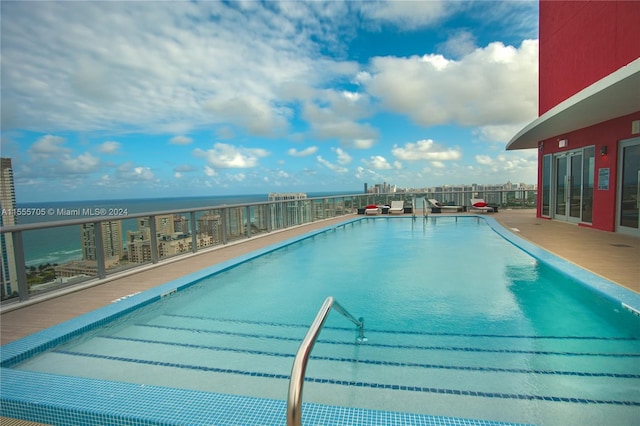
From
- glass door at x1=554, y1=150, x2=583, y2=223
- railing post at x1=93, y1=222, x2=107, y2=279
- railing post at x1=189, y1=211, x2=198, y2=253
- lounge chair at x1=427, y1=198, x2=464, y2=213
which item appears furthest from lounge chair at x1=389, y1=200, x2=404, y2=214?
railing post at x1=93, y1=222, x2=107, y2=279

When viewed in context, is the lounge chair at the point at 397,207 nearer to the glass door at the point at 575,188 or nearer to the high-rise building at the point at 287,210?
the high-rise building at the point at 287,210

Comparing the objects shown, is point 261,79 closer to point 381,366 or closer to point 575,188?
point 575,188

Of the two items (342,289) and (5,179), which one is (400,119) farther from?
(5,179)

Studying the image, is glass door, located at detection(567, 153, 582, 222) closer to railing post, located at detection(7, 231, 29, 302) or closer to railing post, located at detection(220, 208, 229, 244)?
railing post, located at detection(220, 208, 229, 244)

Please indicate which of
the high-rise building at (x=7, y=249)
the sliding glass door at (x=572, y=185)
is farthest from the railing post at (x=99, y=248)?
the sliding glass door at (x=572, y=185)

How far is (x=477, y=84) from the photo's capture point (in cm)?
1379

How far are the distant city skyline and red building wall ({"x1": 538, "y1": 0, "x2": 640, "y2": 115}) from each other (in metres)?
1.95

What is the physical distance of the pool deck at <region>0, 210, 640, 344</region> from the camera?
136 inches

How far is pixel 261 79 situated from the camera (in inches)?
508

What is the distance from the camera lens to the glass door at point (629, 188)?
6.80 meters

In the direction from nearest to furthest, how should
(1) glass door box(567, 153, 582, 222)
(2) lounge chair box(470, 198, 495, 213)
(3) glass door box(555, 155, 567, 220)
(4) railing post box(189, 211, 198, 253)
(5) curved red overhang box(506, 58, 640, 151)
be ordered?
(5) curved red overhang box(506, 58, 640, 151) → (4) railing post box(189, 211, 198, 253) → (1) glass door box(567, 153, 582, 222) → (3) glass door box(555, 155, 567, 220) → (2) lounge chair box(470, 198, 495, 213)

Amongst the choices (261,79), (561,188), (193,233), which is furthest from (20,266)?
(561,188)

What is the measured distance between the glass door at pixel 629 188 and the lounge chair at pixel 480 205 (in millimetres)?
6655

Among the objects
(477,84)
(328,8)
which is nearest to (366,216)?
(477,84)
